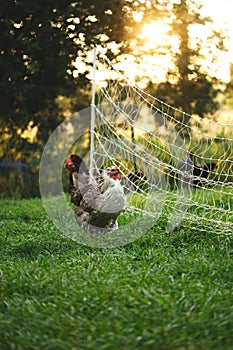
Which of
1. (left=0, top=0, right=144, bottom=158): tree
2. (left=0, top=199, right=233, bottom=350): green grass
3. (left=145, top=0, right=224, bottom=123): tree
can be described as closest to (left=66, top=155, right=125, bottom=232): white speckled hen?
(left=0, top=199, right=233, bottom=350): green grass

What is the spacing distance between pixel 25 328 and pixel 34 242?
170 cm

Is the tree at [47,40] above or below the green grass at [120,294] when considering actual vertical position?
above

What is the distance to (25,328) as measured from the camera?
234cm

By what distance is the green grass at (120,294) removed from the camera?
2.21 metres

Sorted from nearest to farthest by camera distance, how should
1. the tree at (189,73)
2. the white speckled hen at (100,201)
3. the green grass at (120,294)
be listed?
the green grass at (120,294) < the white speckled hen at (100,201) < the tree at (189,73)

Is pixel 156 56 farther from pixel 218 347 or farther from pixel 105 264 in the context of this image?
pixel 218 347

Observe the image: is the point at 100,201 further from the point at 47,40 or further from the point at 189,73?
the point at 189,73

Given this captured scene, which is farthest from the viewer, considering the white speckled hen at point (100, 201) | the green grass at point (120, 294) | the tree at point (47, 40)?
the tree at point (47, 40)

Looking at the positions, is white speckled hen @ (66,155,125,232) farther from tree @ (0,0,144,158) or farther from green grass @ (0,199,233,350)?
tree @ (0,0,144,158)

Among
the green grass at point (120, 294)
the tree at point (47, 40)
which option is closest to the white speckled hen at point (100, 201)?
the green grass at point (120, 294)

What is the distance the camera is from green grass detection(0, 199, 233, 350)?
7.24 ft

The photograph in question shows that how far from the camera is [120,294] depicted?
2635 mm

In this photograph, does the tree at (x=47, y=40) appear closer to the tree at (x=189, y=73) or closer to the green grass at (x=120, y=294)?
the tree at (x=189, y=73)

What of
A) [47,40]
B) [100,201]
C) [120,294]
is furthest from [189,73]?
[120,294]
